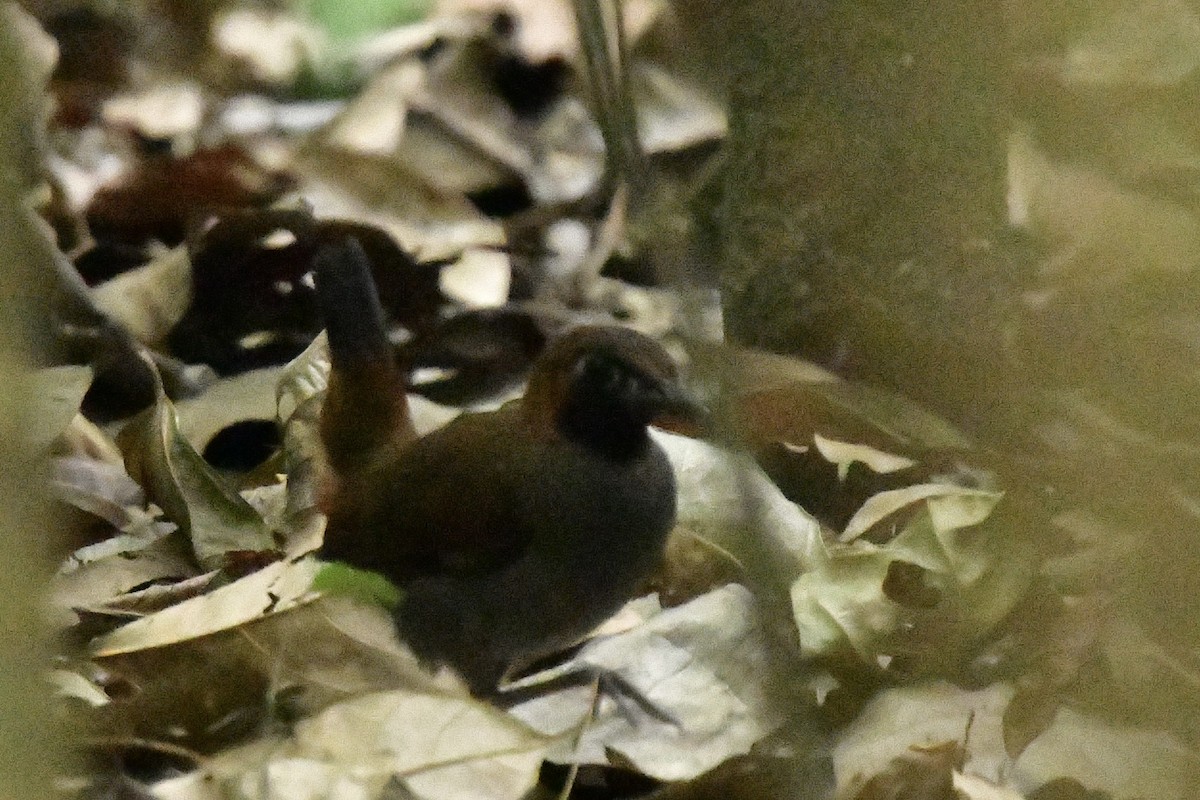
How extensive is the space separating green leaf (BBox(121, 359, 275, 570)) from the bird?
11.6 inches

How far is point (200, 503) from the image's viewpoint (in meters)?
3.00

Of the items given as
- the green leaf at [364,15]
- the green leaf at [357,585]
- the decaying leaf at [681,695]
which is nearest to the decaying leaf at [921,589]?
the decaying leaf at [681,695]

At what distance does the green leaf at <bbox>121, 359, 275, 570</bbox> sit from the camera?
296 centimetres

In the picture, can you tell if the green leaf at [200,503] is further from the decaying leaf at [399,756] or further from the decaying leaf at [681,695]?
the decaying leaf at [399,756]

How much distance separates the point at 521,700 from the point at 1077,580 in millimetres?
954

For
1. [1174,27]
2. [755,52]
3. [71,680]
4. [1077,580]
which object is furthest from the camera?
[1174,27]

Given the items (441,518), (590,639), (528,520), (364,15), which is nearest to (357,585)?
(441,518)


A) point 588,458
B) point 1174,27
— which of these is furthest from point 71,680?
point 1174,27

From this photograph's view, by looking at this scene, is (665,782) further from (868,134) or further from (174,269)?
(174,269)

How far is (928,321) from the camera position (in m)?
3.32

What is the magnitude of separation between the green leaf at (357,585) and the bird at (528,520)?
2 centimetres

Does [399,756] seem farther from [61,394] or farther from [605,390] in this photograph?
[61,394]

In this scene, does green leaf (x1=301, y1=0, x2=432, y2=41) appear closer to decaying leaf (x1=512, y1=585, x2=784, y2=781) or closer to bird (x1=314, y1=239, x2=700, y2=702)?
bird (x1=314, y1=239, x2=700, y2=702)

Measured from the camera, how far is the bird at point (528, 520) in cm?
269
